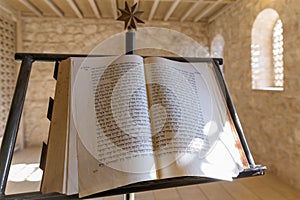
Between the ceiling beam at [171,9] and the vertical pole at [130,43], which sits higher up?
the ceiling beam at [171,9]

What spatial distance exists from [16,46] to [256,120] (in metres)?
4.06

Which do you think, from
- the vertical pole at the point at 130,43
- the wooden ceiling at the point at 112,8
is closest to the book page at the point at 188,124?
the vertical pole at the point at 130,43

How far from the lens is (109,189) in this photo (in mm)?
612

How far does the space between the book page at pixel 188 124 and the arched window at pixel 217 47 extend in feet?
11.4

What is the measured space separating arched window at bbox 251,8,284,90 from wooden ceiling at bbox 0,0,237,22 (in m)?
0.76

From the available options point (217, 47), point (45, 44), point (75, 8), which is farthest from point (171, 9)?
point (45, 44)

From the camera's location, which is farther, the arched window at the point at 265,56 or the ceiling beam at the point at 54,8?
the ceiling beam at the point at 54,8

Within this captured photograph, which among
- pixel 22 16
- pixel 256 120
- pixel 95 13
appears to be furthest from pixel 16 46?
pixel 256 120

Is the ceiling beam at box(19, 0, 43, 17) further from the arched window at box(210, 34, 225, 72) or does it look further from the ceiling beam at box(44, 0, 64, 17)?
the arched window at box(210, 34, 225, 72)

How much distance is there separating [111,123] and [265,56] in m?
3.07

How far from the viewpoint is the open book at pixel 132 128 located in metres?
0.63

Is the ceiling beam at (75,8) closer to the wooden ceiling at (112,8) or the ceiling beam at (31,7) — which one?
the wooden ceiling at (112,8)

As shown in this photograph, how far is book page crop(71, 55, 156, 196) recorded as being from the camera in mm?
625

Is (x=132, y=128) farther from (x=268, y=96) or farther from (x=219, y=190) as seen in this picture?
(x=268, y=96)
